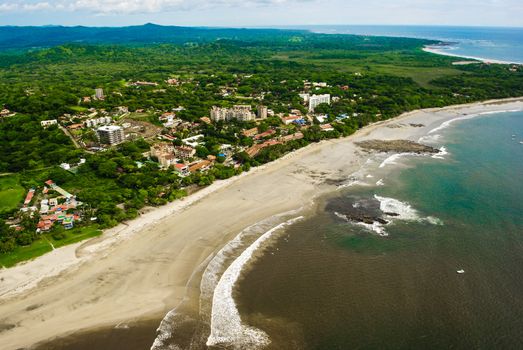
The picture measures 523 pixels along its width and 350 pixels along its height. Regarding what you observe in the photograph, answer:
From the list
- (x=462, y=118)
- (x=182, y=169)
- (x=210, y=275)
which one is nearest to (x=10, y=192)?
(x=182, y=169)

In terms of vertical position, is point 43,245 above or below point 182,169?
below

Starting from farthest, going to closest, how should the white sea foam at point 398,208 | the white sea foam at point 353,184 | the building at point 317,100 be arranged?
1. the building at point 317,100
2. the white sea foam at point 353,184
3. the white sea foam at point 398,208

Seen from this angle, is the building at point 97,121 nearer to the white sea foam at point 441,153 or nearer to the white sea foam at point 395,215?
the white sea foam at point 395,215

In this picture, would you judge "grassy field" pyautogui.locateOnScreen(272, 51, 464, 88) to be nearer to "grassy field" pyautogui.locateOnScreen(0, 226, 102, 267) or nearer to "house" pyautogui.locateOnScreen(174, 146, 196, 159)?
"house" pyautogui.locateOnScreen(174, 146, 196, 159)

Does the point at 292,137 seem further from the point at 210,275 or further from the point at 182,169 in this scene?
the point at 210,275

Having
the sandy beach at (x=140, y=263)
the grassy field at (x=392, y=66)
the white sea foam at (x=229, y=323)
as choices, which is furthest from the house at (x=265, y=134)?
the grassy field at (x=392, y=66)

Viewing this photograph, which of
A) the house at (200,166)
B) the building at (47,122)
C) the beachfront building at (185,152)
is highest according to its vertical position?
the building at (47,122)

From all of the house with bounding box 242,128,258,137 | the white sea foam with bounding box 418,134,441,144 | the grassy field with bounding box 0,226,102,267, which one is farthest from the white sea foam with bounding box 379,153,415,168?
the grassy field with bounding box 0,226,102,267
